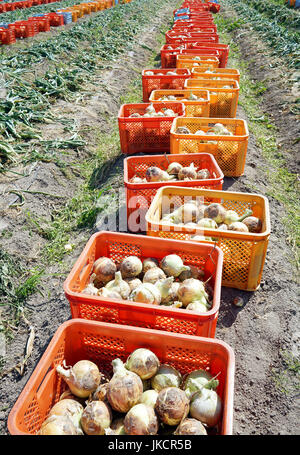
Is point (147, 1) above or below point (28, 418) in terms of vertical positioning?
above

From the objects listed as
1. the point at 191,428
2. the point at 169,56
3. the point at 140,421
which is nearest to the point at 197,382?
the point at 191,428

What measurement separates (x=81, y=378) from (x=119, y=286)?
0.71 metres

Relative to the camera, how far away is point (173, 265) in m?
2.57

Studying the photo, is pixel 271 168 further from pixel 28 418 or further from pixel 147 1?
pixel 147 1

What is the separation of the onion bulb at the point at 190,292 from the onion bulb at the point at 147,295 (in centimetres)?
17

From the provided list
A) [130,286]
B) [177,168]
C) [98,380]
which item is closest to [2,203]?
[177,168]

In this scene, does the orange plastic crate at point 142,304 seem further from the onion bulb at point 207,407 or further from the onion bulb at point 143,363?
the onion bulb at point 207,407

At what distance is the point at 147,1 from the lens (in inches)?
982

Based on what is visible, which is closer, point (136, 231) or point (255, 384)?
point (255, 384)

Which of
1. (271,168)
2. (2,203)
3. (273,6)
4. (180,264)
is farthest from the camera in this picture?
(273,6)

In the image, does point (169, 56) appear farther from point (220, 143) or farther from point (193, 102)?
point (220, 143)

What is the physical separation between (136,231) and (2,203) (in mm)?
1717

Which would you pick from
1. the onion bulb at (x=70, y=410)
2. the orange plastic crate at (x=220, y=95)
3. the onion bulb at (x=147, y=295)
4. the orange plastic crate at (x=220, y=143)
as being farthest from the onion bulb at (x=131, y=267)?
the orange plastic crate at (x=220, y=95)

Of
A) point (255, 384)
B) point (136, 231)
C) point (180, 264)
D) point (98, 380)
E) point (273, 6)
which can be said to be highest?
point (273, 6)
